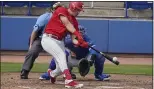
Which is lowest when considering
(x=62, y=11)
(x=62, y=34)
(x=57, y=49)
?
(x=57, y=49)

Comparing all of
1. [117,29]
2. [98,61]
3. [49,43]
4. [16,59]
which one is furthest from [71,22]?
[117,29]

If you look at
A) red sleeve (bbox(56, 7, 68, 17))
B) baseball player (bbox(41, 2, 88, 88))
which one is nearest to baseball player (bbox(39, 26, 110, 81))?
baseball player (bbox(41, 2, 88, 88))

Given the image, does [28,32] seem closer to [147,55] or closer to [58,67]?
[147,55]

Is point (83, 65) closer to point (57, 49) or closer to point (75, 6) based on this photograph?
point (57, 49)

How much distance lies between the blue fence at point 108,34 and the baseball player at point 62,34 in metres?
9.89

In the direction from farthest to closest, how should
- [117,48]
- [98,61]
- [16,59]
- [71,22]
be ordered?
[117,48] → [16,59] → [98,61] → [71,22]

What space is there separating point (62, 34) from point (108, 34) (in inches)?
397

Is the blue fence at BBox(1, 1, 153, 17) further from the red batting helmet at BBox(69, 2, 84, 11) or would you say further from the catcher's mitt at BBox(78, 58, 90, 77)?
the red batting helmet at BBox(69, 2, 84, 11)

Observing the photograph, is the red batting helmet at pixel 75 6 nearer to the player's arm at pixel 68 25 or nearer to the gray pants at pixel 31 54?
the player's arm at pixel 68 25

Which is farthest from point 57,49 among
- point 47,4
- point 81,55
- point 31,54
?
point 47,4

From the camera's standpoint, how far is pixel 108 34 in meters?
17.8

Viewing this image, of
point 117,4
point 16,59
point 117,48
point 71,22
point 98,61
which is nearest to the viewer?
point 71,22

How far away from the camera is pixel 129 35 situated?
1791 cm

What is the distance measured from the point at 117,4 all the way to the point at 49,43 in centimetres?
1338
